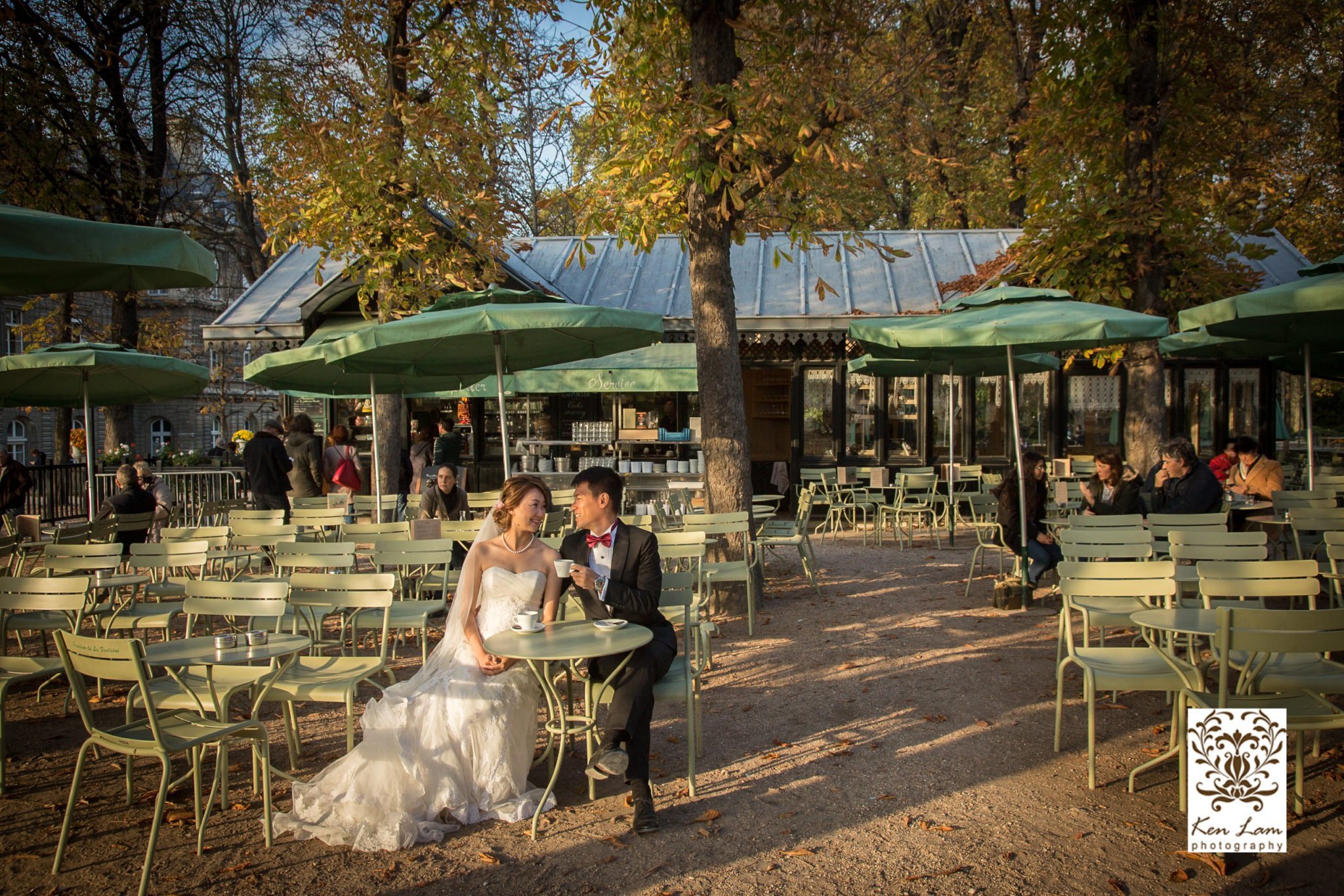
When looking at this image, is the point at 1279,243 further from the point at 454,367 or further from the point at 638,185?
the point at 454,367

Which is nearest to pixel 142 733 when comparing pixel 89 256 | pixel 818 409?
pixel 89 256

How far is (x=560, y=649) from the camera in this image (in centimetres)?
383

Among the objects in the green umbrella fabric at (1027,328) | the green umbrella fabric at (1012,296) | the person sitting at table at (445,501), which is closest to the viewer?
the green umbrella fabric at (1027,328)

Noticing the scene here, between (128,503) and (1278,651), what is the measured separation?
31.6ft

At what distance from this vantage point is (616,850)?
3.74 meters

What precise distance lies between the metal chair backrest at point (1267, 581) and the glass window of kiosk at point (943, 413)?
11.1 m

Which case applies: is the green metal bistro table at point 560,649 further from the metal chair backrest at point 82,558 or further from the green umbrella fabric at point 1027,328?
the green umbrella fabric at point 1027,328

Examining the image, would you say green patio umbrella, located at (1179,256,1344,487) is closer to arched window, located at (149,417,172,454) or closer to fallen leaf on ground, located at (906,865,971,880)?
fallen leaf on ground, located at (906,865,971,880)

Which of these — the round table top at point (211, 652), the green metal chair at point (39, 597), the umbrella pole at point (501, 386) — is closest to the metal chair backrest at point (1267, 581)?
the round table top at point (211, 652)

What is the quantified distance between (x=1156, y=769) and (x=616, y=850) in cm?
268

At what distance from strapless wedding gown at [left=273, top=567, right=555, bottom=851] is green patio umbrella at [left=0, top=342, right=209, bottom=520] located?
716 centimetres

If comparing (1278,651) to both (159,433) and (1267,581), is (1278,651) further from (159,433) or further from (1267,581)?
(159,433)

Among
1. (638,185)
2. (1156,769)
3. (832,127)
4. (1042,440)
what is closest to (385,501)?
(638,185)

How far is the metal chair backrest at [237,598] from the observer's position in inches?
183
